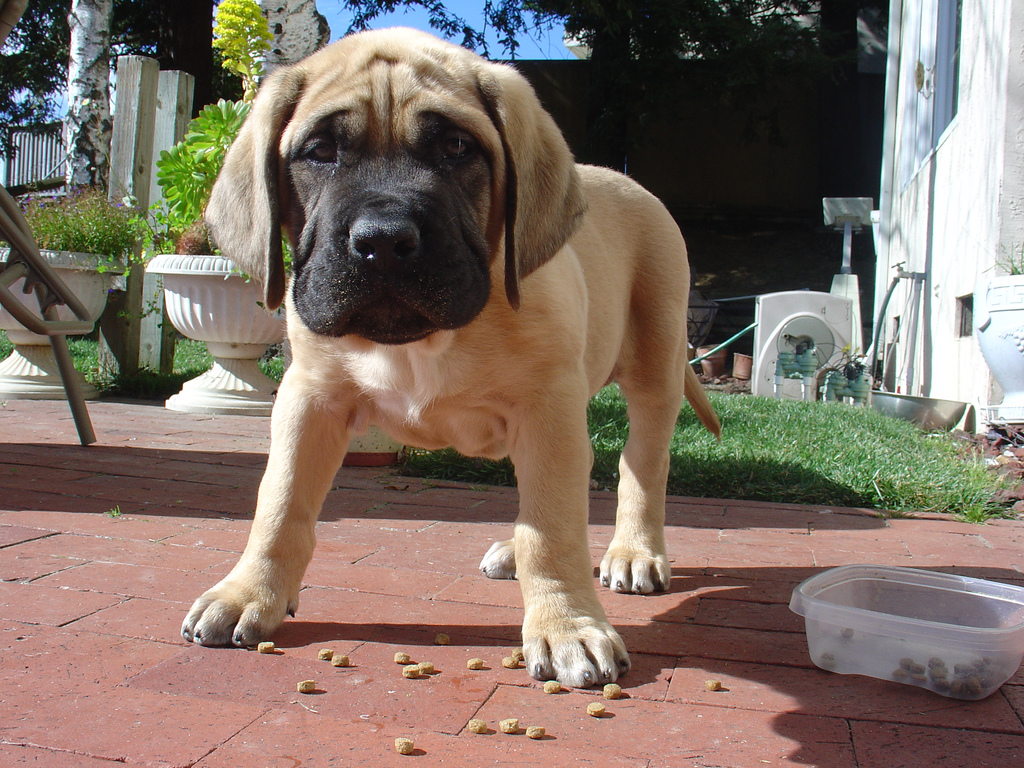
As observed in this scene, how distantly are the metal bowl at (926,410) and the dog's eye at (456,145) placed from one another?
5.13m

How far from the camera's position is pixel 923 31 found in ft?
30.8

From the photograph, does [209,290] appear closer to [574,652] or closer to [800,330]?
[574,652]

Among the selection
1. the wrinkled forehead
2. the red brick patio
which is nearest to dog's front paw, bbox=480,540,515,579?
the red brick patio

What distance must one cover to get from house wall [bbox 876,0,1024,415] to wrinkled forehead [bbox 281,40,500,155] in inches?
172

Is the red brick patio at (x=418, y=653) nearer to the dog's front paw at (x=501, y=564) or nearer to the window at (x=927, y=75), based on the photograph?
the dog's front paw at (x=501, y=564)

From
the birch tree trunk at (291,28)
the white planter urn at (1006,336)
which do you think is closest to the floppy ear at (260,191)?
the birch tree trunk at (291,28)

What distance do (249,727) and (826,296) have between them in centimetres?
888

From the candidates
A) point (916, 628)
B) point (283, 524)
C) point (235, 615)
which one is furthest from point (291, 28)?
point (916, 628)

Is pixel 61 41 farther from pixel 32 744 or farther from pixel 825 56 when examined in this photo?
pixel 32 744

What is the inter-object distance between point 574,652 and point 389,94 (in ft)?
4.35

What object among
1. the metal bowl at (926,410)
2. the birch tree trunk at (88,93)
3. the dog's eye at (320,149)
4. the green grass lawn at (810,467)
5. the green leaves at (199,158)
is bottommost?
the green grass lawn at (810,467)

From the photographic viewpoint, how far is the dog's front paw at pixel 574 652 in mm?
1938

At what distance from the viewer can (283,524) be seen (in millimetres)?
2264

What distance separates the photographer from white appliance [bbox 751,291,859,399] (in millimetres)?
9430
